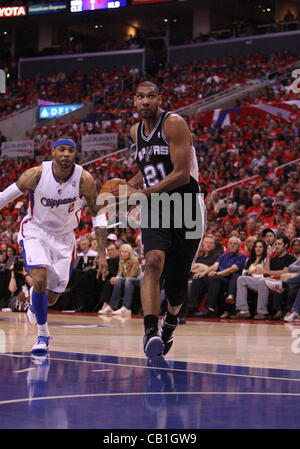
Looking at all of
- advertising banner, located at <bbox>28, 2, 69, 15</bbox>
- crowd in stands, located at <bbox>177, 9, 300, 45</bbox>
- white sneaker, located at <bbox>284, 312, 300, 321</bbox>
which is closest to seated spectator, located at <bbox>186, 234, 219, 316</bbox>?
white sneaker, located at <bbox>284, 312, 300, 321</bbox>

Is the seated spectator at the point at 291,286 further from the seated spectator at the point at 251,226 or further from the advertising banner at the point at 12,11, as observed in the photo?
the advertising banner at the point at 12,11

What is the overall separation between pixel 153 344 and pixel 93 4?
3085 centimetres

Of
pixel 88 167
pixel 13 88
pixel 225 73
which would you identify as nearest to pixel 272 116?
pixel 88 167

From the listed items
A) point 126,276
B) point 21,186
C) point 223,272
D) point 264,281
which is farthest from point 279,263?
point 21,186

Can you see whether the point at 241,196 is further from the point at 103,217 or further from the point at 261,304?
the point at 103,217

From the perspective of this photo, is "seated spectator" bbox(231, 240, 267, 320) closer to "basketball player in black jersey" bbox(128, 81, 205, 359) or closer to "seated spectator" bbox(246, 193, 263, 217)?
"seated spectator" bbox(246, 193, 263, 217)

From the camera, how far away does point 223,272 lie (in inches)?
483

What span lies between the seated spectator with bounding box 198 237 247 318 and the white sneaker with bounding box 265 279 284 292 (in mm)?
746

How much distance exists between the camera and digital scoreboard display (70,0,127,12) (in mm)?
33844

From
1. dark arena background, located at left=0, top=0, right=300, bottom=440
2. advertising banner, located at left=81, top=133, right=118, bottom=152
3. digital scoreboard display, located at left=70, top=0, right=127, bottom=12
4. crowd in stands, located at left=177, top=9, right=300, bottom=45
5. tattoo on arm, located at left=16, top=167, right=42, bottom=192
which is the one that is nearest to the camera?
dark arena background, located at left=0, top=0, right=300, bottom=440

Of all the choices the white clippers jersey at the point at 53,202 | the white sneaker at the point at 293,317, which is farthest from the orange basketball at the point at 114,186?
the white sneaker at the point at 293,317

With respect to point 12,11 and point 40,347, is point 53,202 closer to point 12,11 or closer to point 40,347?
point 40,347

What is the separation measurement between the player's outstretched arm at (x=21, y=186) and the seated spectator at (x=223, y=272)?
585cm

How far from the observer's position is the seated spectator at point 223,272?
12.3 metres
